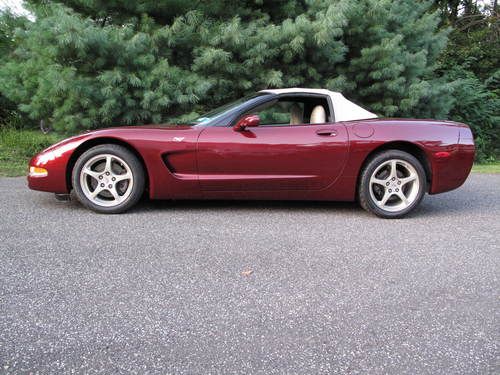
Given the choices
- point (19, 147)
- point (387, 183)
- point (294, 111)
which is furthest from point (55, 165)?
point (19, 147)

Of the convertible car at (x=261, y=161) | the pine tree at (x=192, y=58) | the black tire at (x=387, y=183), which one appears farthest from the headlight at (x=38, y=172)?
the black tire at (x=387, y=183)

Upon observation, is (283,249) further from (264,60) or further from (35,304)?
(264,60)

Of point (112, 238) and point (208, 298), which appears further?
point (112, 238)

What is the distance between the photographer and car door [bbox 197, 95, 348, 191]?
12.8 ft

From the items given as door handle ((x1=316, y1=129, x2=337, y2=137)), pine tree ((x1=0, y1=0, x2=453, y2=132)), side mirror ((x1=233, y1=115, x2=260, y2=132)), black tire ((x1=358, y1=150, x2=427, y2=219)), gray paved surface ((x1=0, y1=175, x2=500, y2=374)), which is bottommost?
gray paved surface ((x1=0, y1=175, x2=500, y2=374))

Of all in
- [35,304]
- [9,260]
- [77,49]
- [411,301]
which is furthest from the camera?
[77,49]

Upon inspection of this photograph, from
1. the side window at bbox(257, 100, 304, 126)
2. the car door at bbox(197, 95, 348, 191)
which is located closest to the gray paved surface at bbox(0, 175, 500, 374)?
the car door at bbox(197, 95, 348, 191)

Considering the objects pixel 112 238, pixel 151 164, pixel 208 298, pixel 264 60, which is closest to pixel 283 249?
pixel 208 298

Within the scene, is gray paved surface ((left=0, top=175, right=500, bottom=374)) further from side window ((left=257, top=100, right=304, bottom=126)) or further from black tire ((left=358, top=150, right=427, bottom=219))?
side window ((left=257, top=100, right=304, bottom=126))

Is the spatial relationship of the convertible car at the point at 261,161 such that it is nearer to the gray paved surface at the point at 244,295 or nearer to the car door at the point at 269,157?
the car door at the point at 269,157

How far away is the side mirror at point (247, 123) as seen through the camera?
3.85m

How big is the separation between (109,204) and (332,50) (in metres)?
4.88

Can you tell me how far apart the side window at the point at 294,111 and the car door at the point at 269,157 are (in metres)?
0.21

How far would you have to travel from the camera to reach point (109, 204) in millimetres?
3914
